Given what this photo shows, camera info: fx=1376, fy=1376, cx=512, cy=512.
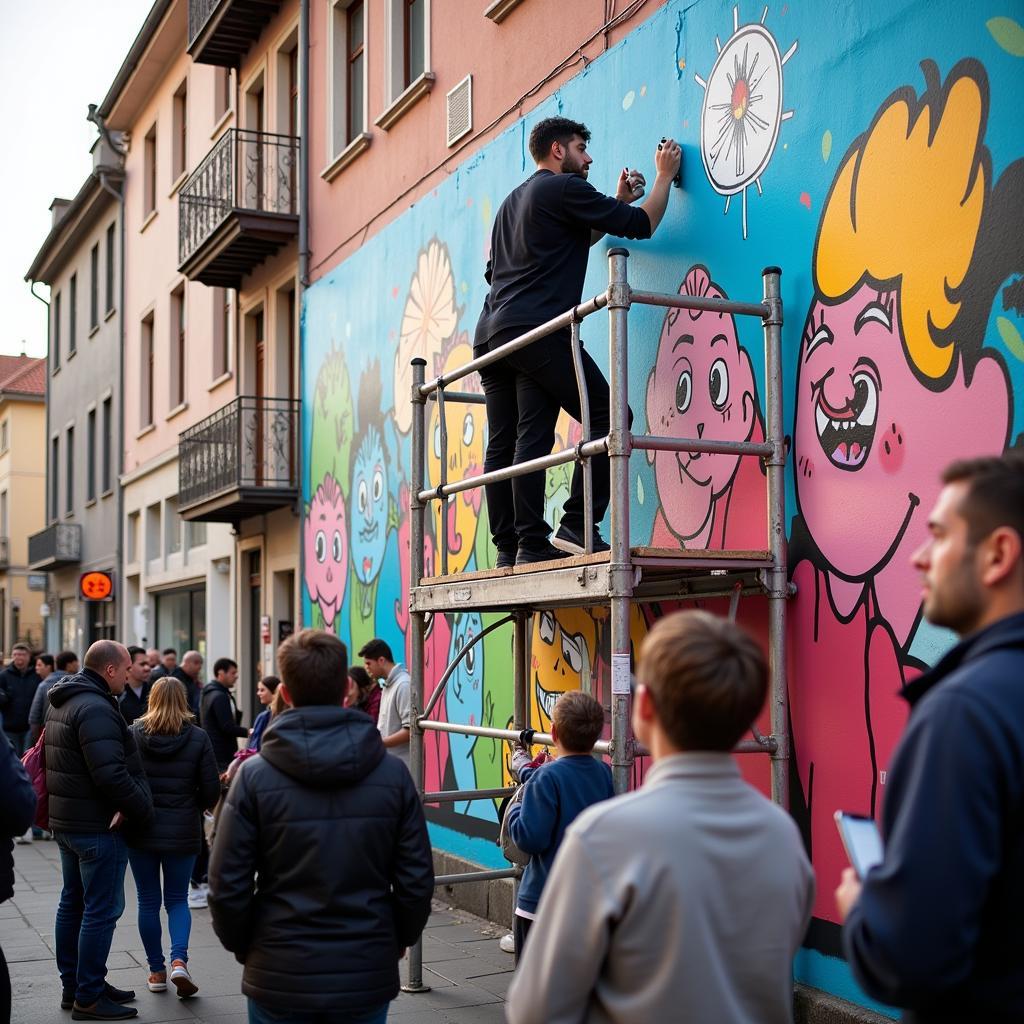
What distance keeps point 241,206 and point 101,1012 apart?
1048cm

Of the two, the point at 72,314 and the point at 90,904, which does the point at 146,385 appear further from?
the point at 90,904

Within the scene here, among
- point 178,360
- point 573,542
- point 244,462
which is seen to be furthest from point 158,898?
point 178,360

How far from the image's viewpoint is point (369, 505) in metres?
12.0

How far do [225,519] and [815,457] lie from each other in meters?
11.6

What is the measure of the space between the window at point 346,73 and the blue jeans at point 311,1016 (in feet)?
35.6

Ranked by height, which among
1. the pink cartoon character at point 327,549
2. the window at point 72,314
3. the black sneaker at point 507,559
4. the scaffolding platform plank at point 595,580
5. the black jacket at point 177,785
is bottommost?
the black jacket at point 177,785

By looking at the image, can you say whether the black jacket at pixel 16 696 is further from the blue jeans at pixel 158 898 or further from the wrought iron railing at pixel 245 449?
the blue jeans at pixel 158 898

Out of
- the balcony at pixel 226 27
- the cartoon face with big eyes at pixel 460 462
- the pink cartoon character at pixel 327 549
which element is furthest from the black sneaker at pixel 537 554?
the balcony at pixel 226 27

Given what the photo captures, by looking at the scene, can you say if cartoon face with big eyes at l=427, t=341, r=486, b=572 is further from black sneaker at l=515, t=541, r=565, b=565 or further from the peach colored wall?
black sneaker at l=515, t=541, r=565, b=565

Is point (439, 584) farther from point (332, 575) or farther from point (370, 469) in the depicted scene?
point (332, 575)

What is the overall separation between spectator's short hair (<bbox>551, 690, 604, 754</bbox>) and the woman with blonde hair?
286 cm

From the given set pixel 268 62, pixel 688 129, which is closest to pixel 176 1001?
pixel 688 129

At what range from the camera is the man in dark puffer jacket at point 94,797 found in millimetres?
6770

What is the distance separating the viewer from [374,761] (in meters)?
4.05
